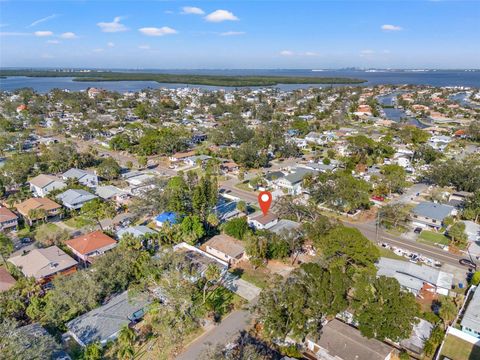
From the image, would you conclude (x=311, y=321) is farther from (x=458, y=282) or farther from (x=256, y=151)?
(x=256, y=151)

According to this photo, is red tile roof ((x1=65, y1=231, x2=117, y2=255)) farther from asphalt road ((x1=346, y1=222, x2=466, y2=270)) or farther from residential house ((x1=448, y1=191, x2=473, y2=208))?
residential house ((x1=448, y1=191, x2=473, y2=208))

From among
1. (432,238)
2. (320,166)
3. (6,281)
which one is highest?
(6,281)

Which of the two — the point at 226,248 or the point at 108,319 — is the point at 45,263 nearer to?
the point at 108,319

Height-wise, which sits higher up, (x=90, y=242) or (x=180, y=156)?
(x=90, y=242)

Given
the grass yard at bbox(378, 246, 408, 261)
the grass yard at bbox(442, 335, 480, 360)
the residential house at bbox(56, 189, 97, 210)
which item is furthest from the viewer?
the residential house at bbox(56, 189, 97, 210)

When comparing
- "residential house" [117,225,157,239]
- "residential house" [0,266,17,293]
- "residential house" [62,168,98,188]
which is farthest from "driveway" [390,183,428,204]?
"residential house" [0,266,17,293]

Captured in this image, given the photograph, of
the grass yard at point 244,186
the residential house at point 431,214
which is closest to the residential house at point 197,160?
the grass yard at point 244,186

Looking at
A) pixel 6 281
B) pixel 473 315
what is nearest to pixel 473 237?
pixel 473 315
